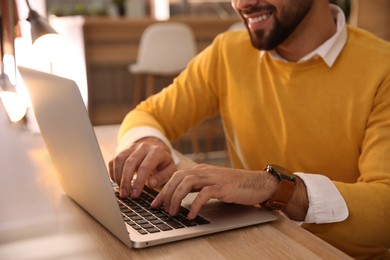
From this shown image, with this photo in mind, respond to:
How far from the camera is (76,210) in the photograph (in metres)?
0.84

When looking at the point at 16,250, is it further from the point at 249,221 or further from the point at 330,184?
the point at 330,184

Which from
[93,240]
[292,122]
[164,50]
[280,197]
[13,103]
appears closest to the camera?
[93,240]

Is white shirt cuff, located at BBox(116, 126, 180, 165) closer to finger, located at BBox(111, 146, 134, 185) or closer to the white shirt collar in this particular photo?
finger, located at BBox(111, 146, 134, 185)

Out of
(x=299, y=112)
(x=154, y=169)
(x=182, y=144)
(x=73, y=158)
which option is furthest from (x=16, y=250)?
(x=182, y=144)

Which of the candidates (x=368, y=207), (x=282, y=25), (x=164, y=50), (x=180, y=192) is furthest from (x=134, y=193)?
(x=164, y=50)

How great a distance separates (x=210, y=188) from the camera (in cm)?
77

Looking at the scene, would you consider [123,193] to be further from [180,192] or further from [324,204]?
[324,204]

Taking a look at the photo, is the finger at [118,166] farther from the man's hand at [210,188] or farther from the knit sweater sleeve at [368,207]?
the knit sweater sleeve at [368,207]

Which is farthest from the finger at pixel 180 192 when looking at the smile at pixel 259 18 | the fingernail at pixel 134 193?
the smile at pixel 259 18

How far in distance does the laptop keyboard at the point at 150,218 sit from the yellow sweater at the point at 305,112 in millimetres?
266

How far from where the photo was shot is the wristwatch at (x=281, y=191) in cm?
83

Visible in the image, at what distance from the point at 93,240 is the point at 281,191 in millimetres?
308

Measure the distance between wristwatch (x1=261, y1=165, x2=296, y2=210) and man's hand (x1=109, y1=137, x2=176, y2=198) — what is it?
7.9 inches

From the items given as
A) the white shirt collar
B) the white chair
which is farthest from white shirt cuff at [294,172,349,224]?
the white chair
